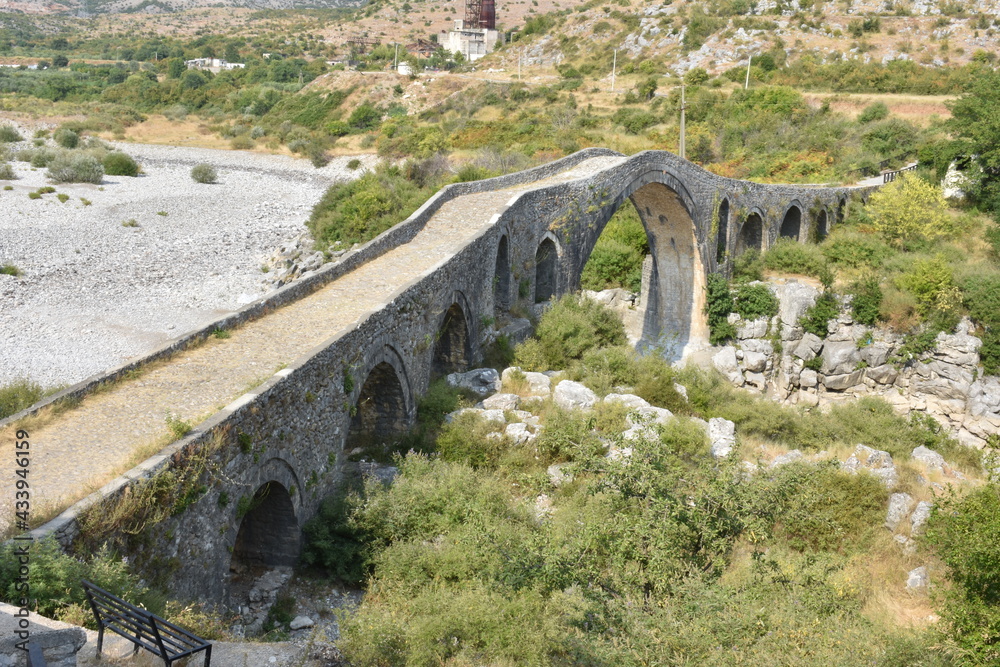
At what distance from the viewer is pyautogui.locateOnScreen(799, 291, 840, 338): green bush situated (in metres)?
23.9

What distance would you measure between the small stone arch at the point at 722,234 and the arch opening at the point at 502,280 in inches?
473

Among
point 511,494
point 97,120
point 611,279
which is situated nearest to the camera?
point 511,494

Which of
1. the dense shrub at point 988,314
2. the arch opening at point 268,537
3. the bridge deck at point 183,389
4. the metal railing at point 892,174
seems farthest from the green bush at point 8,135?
the dense shrub at point 988,314

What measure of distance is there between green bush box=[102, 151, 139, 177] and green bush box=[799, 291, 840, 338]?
3000cm

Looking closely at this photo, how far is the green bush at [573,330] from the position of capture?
1673cm

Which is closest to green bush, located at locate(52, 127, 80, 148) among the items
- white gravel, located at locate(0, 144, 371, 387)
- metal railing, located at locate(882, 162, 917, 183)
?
white gravel, located at locate(0, 144, 371, 387)

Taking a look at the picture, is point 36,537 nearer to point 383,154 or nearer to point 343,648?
point 343,648

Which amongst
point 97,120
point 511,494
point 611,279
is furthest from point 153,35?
point 511,494

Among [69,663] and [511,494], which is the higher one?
[69,663]

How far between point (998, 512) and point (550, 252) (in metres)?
12.0

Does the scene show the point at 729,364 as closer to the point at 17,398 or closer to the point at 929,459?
the point at 929,459

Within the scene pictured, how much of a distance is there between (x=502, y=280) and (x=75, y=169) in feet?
79.7

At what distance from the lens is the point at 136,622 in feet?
16.1

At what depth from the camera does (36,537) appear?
568 cm
